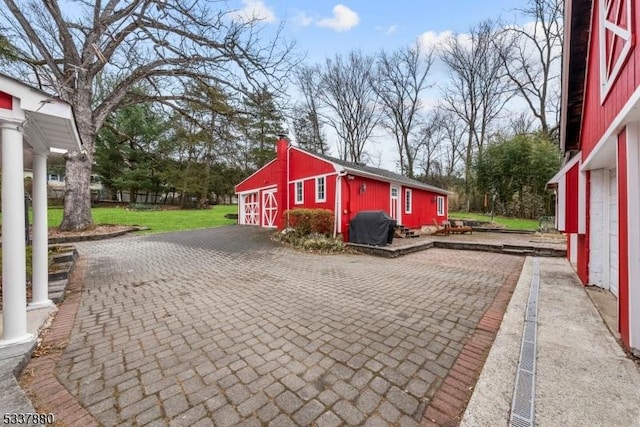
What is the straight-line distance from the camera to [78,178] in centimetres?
1016

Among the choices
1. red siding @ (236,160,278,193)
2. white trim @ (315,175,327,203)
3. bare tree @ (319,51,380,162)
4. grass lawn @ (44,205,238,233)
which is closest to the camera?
white trim @ (315,175,327,203)

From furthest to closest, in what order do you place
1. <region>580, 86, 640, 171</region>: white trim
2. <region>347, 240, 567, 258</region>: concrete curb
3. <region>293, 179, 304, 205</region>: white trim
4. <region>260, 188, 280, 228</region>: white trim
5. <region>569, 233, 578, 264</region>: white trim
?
1. <region>260, 188, 280, 228</region>: white trim
2. <region>293, 179, 304, 205</region>: white trim
3. <region>347, 240, 567, 258</region>: concrete curb
4. <region>569, 233, 578, 264</region>: white trim
5. <region>580, 86, 640, 171</region>: white trim

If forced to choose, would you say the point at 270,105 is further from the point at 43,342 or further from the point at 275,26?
the point at 43,342

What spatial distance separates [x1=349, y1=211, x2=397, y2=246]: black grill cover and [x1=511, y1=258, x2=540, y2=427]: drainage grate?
5.36 metres

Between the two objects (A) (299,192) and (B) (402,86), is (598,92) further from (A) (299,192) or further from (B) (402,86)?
(B) (402,86)

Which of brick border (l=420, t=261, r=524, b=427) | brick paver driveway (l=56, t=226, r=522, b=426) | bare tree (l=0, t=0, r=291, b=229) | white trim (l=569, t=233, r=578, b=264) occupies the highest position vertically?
bare tree (l=0, t=0, r=291, b=229)

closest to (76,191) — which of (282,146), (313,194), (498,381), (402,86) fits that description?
(282,146)

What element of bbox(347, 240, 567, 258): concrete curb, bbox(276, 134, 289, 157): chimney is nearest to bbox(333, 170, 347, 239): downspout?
bbox(347, 240, 567, 258): concrete curb

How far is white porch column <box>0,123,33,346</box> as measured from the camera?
7.97ft

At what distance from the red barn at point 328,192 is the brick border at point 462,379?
7.11m

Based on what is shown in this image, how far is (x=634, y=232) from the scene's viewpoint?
2.48m

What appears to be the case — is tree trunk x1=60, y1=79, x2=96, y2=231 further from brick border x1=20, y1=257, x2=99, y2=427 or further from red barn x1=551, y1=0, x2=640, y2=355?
red barn x1=551, y1=0, x2=640, y2=355

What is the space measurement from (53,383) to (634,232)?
5.24 meters

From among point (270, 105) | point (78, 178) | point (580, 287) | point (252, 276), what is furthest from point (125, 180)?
point (580, 287)
